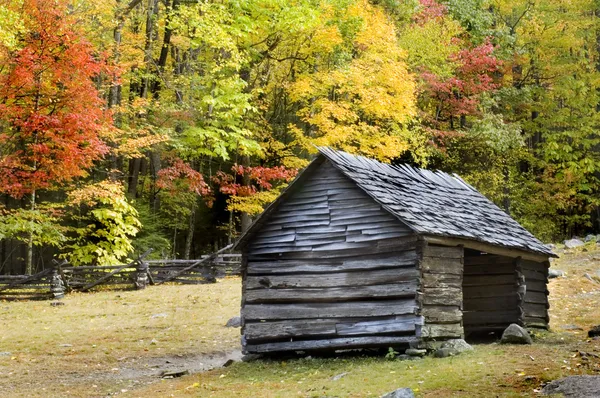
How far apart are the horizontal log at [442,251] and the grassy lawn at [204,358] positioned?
6.38 ft

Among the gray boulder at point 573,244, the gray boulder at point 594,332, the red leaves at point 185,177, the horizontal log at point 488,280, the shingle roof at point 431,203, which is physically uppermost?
the red leaves at point 185,177

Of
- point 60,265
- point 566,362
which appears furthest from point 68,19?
point 566,362

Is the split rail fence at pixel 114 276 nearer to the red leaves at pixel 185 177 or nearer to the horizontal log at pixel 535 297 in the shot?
the red leaves at pixel 185 177

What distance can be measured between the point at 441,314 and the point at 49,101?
15.5 m

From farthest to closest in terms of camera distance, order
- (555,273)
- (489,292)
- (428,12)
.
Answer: (428,12), (555,273), (489,292)

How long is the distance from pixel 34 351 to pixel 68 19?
1127 cm

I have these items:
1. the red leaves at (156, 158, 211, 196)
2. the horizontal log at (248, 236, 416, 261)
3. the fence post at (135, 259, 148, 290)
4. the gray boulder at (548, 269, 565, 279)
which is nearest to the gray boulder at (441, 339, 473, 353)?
the horizontal log at (248, 236, 416, 261)

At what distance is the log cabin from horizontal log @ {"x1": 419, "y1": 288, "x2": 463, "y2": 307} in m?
0.02

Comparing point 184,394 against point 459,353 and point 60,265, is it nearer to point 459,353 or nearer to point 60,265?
point 459,353

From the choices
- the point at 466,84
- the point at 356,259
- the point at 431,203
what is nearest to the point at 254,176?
the point at 466,84

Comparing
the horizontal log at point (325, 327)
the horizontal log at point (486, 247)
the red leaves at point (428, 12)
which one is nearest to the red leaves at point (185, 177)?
the red leaves at point (428, 12)

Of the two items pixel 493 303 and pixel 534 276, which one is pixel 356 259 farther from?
pixel 534 276

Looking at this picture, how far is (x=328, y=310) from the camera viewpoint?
15.2 metres

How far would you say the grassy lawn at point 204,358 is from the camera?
39.1 ft
